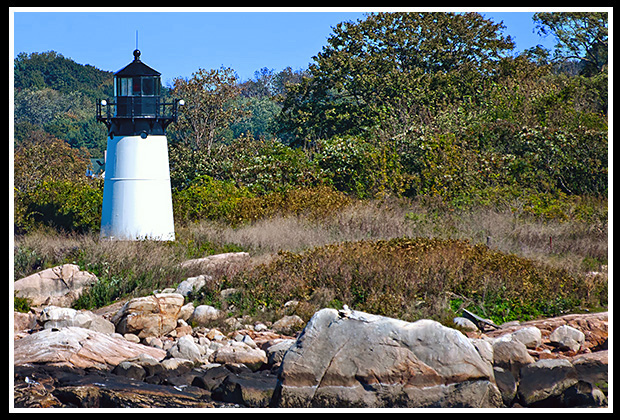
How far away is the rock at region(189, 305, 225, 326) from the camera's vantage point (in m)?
11.2

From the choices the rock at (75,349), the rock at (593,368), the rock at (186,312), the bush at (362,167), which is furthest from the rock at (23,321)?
the bush at (362,167)

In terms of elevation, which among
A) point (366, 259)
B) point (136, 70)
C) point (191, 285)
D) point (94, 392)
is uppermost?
point (136, 70)

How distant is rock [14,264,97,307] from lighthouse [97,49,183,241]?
109 inches

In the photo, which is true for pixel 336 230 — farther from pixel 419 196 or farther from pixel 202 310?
pixel 202 310

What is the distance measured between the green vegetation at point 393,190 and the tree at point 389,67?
78 mm

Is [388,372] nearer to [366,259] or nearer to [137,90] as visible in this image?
[366,259]

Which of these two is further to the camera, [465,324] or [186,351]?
[465,324]

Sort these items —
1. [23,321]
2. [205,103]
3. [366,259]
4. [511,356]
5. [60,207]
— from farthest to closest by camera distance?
[205,103], [60,207], [366,259], [23,321], [511,356]

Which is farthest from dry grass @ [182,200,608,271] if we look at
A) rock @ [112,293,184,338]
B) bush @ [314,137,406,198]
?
rock @ [112,293,184,338]

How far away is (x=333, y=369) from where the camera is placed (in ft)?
27.3

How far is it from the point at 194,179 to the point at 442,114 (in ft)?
28.6

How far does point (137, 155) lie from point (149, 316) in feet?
19.8

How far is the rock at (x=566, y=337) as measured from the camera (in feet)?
32.1

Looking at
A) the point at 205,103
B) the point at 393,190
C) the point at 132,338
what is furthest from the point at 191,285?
the point at 205,103
